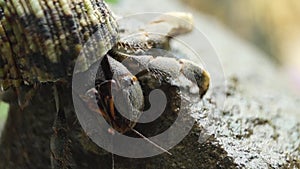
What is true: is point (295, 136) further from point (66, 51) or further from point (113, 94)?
point (66, 51)

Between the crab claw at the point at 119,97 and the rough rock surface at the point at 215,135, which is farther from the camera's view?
the rough rock surface at the point at 215,135

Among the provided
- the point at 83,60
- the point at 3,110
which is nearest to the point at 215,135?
the point at 83,60

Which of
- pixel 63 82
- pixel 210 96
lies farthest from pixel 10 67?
pixel 210 96

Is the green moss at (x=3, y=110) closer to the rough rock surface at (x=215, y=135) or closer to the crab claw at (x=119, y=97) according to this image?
the rough rock surface at (x=215, y=135)

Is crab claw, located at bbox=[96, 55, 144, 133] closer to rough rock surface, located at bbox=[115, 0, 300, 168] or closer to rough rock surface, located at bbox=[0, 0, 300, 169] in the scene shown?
rough rock surface, located at bbox=[0, 0, 300, 169]

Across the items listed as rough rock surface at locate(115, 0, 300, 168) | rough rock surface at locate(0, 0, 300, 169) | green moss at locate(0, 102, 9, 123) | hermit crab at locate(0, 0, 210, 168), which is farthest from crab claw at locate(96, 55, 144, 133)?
green moss at locate(0, 102, 9, 123)

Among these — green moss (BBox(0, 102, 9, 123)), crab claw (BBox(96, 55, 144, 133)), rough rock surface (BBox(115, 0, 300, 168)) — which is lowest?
green moss (BBox(0, 102, 9, 123))

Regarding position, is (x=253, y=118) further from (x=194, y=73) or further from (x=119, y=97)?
(x=119, y=97)

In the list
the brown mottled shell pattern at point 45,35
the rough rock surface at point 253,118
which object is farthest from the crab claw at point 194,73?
the brown mottled shell pattern at point 45,35
